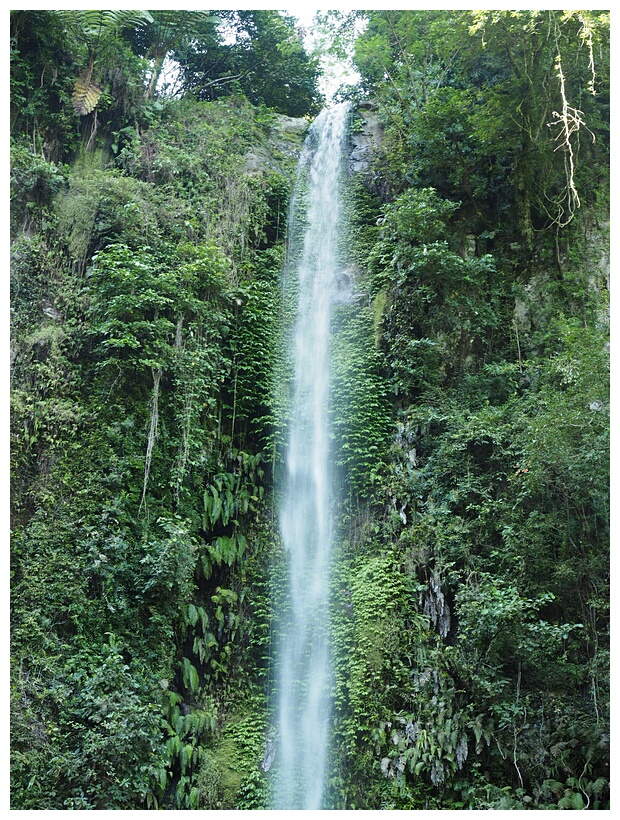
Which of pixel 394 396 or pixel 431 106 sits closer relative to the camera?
pixel 394 396

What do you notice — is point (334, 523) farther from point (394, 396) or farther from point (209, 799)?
point (209, 799)

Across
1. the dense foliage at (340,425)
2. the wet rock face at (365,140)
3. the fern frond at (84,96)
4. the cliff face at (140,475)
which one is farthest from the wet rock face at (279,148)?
the fern frond at (84,96)

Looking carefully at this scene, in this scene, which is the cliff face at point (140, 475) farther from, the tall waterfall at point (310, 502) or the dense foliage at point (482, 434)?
the dense foliage at point (482, 434)

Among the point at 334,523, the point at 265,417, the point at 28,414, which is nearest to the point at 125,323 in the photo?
the point at 28,414

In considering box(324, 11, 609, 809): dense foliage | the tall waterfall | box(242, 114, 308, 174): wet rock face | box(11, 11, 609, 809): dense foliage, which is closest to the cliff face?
box(11, 11, 609, 809): dense foliage

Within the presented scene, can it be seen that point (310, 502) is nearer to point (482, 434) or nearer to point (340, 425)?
point (340, 425)

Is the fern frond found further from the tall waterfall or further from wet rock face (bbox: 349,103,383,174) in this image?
wet rock face (bbox: 349,103,383,174)
